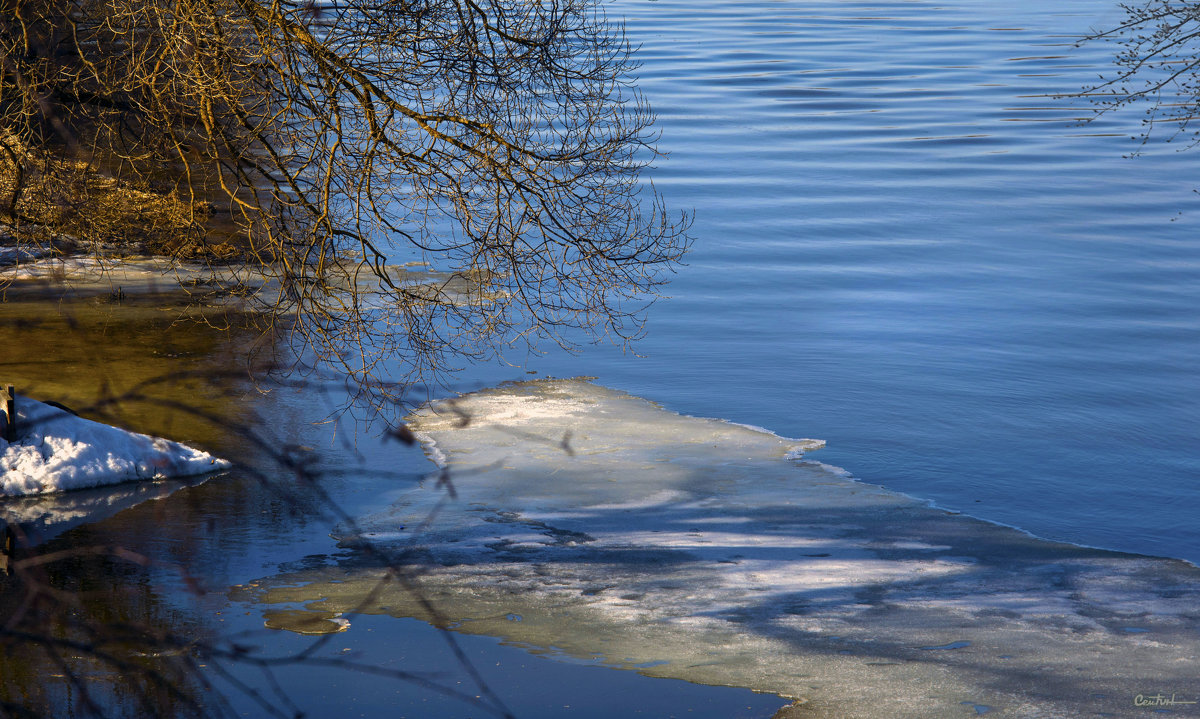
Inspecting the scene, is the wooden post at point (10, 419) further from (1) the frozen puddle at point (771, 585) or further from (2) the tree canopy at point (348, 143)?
(1) the frozen puddle at point (771, 585)

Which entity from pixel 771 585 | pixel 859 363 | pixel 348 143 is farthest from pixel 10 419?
pixel 859 363

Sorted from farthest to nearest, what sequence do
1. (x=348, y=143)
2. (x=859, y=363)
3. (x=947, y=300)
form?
(x=947, y=300) < (x=859, y=363) < (x=348, y=143)

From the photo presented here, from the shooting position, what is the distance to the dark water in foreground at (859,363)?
6785 mm

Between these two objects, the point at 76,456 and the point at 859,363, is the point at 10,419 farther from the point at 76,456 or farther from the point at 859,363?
the point at 859,363

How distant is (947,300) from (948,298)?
10cm

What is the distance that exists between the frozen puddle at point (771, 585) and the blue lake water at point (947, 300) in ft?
3.06

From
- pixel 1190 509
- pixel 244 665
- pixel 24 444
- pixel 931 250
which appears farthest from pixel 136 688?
pixel 931 250

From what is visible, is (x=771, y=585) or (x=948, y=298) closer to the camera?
(x=771, y=585)

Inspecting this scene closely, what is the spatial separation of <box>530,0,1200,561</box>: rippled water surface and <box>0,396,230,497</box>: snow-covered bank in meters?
3.85

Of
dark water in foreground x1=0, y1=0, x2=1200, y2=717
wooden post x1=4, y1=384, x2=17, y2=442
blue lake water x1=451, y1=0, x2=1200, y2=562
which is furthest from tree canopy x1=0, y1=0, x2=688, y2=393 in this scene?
wooden post x1=4, y1=384, x2=17, y2=442

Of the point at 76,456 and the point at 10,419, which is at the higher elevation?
the point at 10,419

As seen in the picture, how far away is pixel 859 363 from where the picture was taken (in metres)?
12.1

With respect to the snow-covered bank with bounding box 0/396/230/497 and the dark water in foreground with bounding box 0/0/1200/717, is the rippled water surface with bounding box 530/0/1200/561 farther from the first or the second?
the snow-covered bank with bounding box 0/396/230/497

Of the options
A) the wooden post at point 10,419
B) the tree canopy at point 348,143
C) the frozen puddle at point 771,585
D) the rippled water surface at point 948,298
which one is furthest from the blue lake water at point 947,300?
the wooden post at point 10,419
